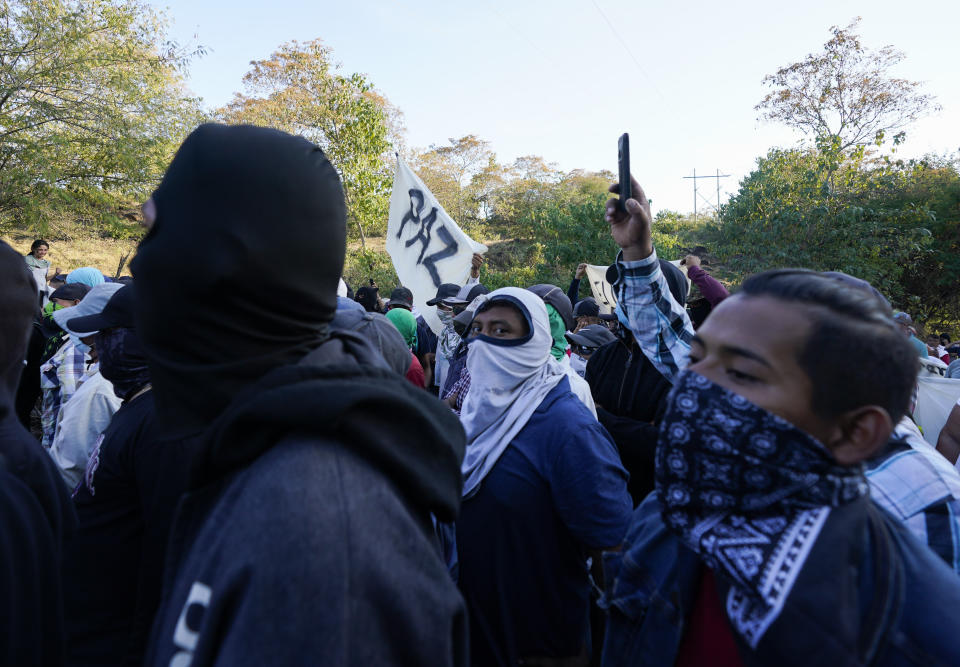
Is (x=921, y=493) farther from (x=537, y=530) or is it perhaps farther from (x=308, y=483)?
(x=308, y=483)

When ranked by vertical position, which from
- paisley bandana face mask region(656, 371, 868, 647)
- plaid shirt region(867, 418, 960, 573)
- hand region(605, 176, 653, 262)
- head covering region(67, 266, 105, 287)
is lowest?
plaid shirt region(867, 418, 960, 573)

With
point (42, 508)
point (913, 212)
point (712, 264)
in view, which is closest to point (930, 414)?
point (42, 508)

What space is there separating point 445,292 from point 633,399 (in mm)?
4263

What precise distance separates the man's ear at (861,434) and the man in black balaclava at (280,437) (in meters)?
0.74

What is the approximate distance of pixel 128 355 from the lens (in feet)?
7.16

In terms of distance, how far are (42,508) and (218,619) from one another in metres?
0.84

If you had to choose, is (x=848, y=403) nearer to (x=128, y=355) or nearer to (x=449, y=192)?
(x=128, y=355)

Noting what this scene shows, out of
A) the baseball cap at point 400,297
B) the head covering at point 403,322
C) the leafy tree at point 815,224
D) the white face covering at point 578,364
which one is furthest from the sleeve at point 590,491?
the leafy tree at point 815,224

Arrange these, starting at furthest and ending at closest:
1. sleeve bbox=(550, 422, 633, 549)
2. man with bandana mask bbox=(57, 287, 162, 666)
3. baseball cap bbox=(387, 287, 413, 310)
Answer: baseball cap bbox=(387, 287, 413, 310), sleeve bbox=(550, 422, 633, 549), man with bandana mask bbox=(57, 287, 162, 666)

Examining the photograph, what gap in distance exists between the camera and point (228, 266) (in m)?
0.81

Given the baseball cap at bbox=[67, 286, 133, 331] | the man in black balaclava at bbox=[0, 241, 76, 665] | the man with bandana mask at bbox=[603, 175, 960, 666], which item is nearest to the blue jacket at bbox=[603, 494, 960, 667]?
the man with bandana mask at bbox=[603, 175, 960, 666]

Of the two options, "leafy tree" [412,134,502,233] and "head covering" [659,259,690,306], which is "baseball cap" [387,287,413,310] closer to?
"head covering" [659,259,690,306]

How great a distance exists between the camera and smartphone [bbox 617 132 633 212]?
1833 mm

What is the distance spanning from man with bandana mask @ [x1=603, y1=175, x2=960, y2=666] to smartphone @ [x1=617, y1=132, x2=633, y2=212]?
690 mm
